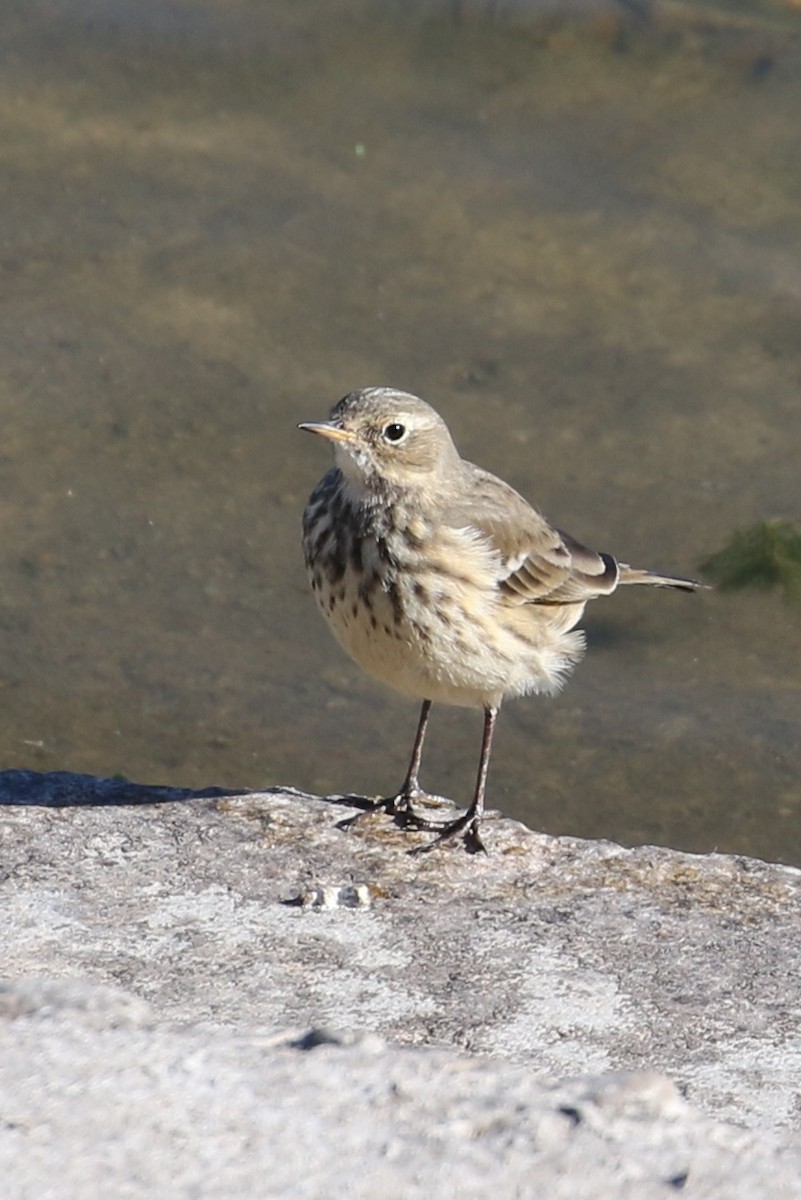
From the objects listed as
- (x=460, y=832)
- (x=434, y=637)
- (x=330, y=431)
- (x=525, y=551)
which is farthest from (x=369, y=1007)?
(x=525, y=551)

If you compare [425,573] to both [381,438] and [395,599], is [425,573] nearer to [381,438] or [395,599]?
[395,599]

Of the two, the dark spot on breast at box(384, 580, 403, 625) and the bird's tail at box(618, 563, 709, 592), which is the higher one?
the bird's tail at box(618, 563, 709, 592)

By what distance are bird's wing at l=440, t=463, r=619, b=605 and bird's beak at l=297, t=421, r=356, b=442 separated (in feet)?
1.35

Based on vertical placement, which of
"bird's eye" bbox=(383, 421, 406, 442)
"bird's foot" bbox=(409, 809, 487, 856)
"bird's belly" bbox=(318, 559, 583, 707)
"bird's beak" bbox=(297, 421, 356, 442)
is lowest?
"bird's foot" bbox=(409, 809, 487, 856)

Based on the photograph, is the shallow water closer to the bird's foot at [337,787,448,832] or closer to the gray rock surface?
the bird's foot at [337,787,448,832]

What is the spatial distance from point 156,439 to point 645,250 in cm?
316

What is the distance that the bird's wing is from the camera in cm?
625

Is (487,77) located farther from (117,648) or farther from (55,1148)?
(55,1148)

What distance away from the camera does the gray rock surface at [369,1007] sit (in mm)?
3359

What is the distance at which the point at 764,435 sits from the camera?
942cm

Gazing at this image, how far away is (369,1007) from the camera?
14.1 ft

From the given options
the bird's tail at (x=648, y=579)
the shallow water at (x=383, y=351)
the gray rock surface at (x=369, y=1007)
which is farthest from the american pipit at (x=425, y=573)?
the shallow water at (x=383, y=351)

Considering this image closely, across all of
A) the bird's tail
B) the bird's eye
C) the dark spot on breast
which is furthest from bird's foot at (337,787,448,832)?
the bird's tail

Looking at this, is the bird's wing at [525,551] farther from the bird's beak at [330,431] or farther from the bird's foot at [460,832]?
the bird's foot at [460,832]
